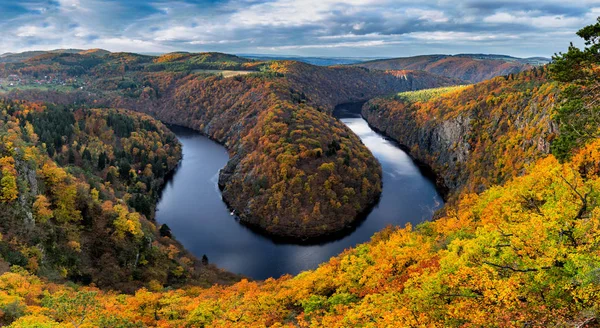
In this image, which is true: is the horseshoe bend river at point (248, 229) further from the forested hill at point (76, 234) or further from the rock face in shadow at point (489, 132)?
the rock face in shadow at point (489, 132)

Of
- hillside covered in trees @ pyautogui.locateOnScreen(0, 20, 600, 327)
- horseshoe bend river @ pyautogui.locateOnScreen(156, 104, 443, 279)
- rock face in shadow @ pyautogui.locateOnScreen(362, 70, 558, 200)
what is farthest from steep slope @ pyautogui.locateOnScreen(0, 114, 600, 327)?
rock face in shadow @ pyautogui.locateOnScreen(362, 70, 558, 200)

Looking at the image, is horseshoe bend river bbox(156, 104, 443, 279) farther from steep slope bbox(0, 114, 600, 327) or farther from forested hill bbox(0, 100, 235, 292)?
steep slope bbox(0, 114, 600, 327)

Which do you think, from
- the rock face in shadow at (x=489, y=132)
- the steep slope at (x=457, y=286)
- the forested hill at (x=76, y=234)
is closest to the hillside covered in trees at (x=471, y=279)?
the steep slope at (x=457, y=286)

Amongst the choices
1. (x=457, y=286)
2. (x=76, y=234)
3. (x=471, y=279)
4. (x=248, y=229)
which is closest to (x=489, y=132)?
(x=248, y=229)

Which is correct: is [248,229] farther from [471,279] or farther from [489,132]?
[489,132]

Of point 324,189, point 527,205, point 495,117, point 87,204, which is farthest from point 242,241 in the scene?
point 495,117

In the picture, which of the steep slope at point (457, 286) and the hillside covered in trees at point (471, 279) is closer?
the steep slope at point (457, 286)
